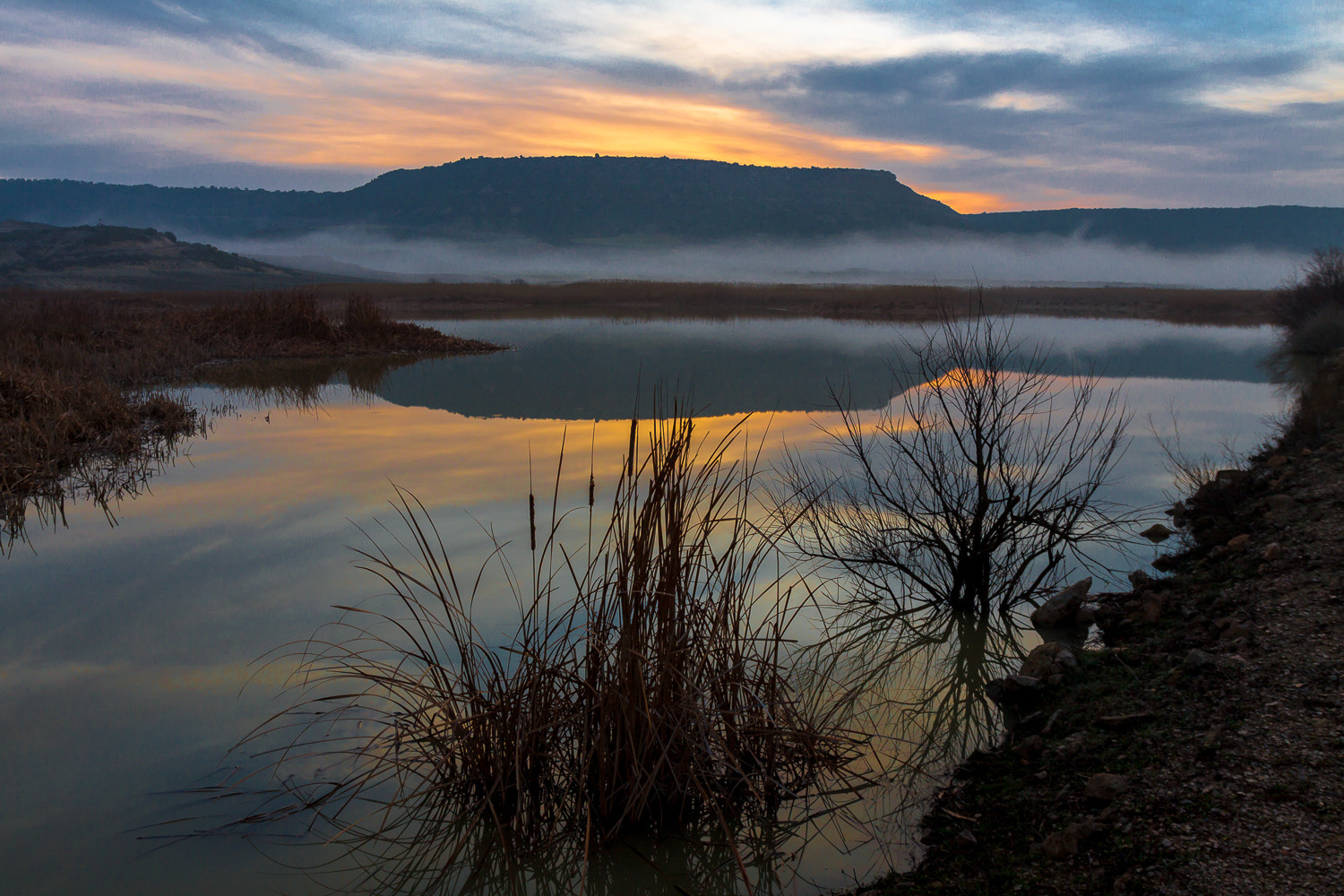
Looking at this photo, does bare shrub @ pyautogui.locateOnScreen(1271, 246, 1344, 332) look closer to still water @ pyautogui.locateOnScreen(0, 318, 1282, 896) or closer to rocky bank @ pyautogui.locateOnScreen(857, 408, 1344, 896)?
still water @ pyautogui.locateOnScreen(0, 318, 1282, 896)

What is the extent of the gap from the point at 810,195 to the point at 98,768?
20627 centimetres

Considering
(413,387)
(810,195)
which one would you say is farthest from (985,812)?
(810,195)

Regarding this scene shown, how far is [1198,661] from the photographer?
141 inches

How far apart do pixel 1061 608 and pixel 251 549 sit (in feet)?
18.2

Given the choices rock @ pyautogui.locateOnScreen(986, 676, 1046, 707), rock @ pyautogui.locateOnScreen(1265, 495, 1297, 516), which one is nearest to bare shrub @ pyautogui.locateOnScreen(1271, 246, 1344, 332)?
rock @ pyautogui.locateOnScreen(1265, 495, 1297, 516)

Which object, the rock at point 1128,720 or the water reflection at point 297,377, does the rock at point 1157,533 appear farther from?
the water reflection at point 297,377

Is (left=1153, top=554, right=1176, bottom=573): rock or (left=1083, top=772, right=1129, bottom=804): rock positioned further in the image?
(left=1153, top=554, right=1176, bottom=573): rock

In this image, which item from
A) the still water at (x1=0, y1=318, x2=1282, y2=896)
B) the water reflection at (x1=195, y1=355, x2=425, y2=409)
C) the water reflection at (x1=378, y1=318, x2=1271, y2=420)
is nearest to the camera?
the still water at (x1=0, y1=318, x2=1282, y2=896)

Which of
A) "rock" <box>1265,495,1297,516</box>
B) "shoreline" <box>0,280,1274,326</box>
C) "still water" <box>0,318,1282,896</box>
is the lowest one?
"still water" <box>0,318,1282,896</box>

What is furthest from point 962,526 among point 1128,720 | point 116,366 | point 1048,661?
point 116,366

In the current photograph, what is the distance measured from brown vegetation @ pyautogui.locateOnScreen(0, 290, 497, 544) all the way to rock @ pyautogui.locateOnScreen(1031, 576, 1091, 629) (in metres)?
7.33

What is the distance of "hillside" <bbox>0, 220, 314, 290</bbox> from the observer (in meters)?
77.8

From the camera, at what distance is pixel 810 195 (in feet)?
649

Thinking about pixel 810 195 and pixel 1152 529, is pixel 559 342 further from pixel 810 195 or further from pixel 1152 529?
pixel 810 195
